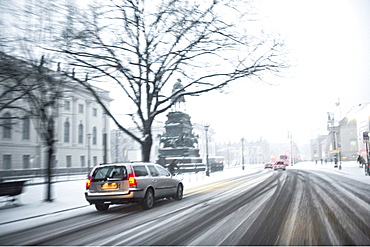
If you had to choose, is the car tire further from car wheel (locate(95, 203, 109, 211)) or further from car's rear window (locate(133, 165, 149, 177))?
car's rear window (locate(133, 165, 149, 177))

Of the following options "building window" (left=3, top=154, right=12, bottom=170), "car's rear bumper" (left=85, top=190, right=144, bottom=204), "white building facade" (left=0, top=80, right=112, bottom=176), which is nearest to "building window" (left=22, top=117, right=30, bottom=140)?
"white building facade" (left=0, top=80, right=112, bottom=176)

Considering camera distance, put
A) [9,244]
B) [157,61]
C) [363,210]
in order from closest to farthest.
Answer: [9,244], [363,210], [157,61]

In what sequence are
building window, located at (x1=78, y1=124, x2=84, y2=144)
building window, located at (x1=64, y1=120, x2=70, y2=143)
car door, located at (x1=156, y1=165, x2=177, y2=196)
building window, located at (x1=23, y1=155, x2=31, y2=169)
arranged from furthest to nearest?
building window, located at (x1=78, y1=124, x2=84, y2=144)
building window, located at (x1=64, y1=120, x2=70, y2=143)
building window, located at (x1=23, y1=155, x2=31, y2=169)
car door, located at (x1=156, y1=165, x2=177, y2=196)

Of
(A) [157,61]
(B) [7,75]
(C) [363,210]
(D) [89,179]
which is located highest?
(A) [157,61]

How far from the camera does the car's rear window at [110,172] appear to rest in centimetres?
1167

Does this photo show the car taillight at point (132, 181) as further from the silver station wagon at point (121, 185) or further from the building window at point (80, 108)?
the building window at point (80, 108)

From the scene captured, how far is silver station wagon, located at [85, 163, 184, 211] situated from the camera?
1138 cm

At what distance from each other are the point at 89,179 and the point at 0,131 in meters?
38.2

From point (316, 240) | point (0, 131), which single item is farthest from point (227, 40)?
point (0, 131)

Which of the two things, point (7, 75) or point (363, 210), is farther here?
point (7, 75)

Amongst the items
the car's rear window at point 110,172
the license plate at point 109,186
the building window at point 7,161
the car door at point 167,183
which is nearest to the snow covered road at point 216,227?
the license plate at point 109,186

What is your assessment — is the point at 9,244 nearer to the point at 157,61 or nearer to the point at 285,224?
the point at 285,224

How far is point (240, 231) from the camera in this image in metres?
7.28

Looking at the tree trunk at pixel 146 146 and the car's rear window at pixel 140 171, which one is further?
the tree trunk at pixel 146 146
